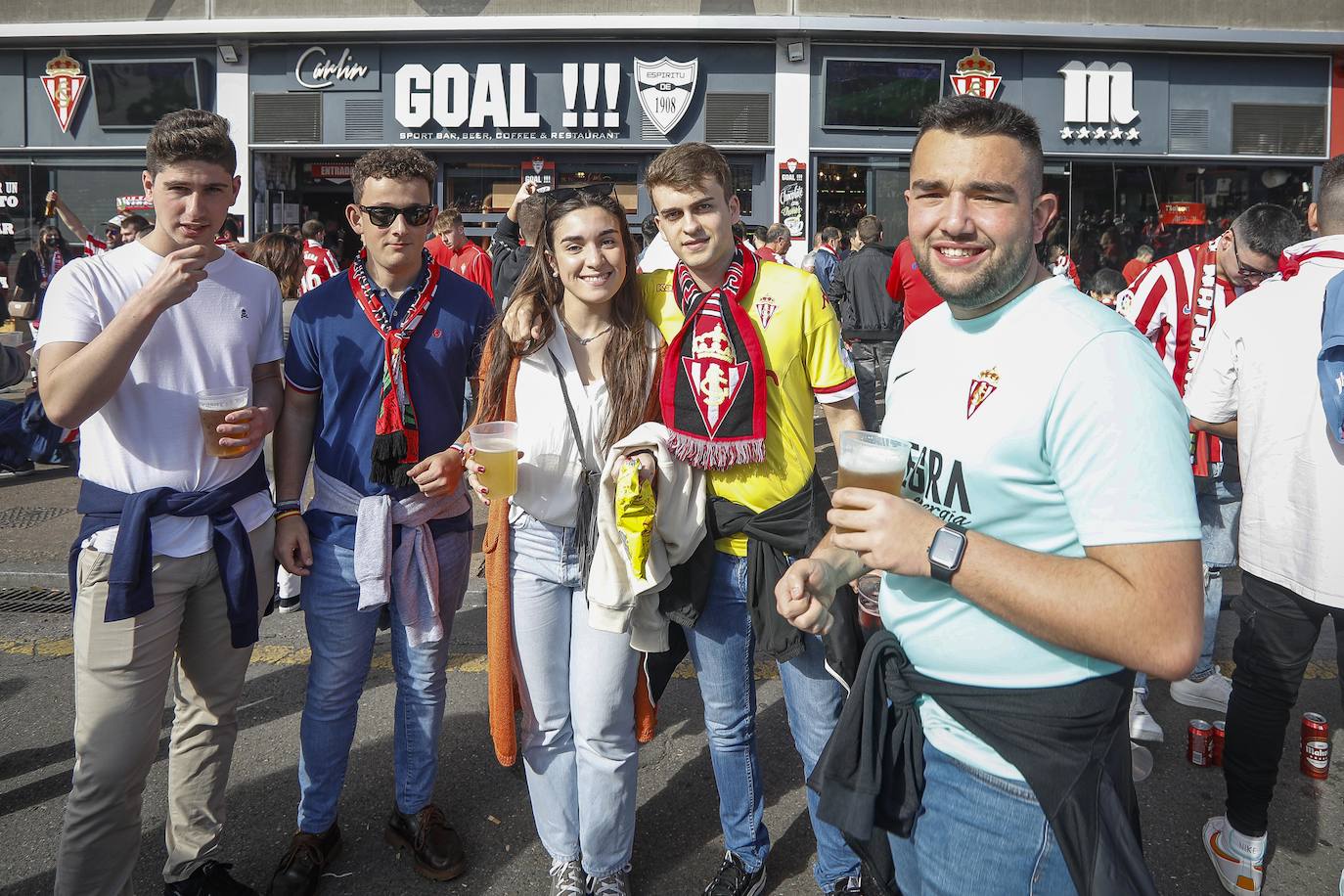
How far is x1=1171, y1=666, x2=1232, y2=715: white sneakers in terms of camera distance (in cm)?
430

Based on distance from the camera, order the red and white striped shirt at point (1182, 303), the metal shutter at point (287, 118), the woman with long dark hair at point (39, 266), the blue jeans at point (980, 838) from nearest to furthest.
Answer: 1. the blue jeans at point (980, 838)
2. the red and white striped shirt at point (1182, 303)
3. the woman with long dark hair at point (39, 266)
4. the metal shutter at point (287, 118)

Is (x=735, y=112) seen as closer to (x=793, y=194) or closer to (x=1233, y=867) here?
(x=793, y=194)

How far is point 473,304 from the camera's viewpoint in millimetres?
3287

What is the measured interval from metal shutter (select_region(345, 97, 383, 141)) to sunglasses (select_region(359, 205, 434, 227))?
1390 centimetres

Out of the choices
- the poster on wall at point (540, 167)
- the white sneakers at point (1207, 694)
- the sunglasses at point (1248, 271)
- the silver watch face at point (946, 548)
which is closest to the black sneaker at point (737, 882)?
the silver watch face at point (946, 548)

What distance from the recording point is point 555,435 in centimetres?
286

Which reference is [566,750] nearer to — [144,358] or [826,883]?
[826,883]

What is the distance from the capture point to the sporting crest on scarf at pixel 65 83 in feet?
52.1

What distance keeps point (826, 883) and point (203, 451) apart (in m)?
2.34

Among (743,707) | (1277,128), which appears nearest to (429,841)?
→ (743,707)

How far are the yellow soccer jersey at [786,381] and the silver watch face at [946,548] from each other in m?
1.31

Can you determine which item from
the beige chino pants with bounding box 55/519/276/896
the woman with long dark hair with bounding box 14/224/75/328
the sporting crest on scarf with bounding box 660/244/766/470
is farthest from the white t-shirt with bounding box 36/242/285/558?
the woman with long dark hair with bounding box 14/224/75/328

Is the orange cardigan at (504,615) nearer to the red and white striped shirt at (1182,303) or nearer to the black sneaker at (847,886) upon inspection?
the black sneaker at (847,886)

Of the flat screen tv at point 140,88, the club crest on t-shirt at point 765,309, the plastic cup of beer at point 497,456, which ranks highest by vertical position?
the flat screen tv at point 140,88
